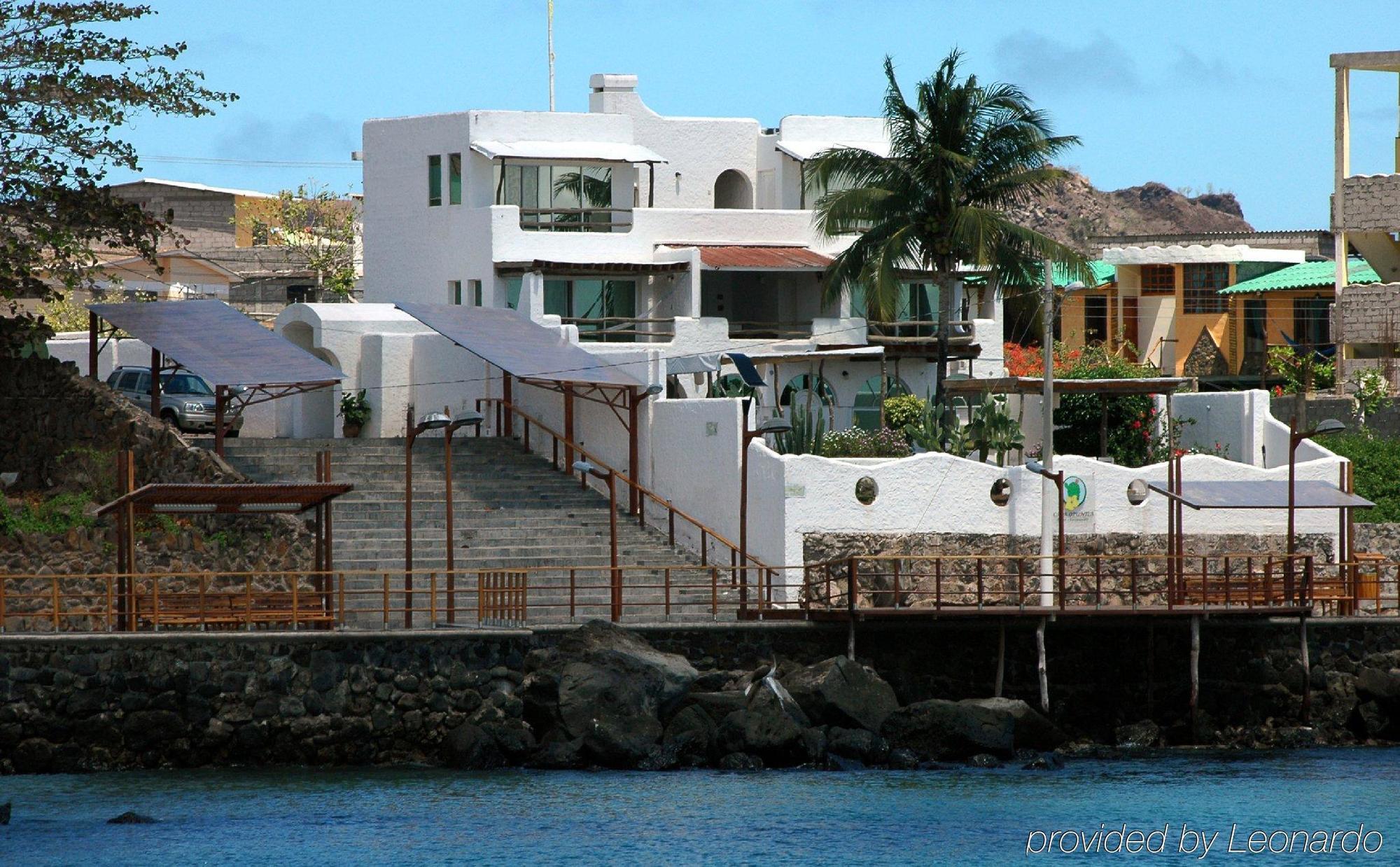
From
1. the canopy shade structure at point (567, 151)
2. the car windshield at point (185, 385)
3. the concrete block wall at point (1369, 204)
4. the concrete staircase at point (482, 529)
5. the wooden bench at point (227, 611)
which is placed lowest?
the wooden bench at point (227, 611)

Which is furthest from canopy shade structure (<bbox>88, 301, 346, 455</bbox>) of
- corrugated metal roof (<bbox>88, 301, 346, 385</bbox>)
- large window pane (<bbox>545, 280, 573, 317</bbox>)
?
large window pane (<bbox>545, 280, 573, 317</bbox>)

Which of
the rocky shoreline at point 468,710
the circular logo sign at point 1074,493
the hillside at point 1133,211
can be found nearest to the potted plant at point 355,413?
the rocky shoreline at point 468,710

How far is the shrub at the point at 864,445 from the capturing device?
45.0m

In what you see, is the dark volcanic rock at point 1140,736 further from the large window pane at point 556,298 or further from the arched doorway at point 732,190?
the arched doorway at point 732,190

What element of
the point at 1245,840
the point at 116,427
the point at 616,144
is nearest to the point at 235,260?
the point at 616,144

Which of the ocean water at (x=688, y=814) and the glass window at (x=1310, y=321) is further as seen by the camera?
the glass window at (x=1310, y=321)

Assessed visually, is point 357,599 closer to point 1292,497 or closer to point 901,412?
point 901,412

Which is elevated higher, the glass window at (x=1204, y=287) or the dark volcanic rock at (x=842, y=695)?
the glass window at (x=1204, y=287)

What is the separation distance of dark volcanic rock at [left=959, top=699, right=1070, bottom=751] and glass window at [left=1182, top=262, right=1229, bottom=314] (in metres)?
33.2

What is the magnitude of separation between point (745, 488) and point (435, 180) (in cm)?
1388

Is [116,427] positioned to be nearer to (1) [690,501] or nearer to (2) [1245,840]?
(1) [690,501]

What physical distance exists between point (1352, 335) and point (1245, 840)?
1020 inches

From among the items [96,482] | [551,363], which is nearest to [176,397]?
[96,482]

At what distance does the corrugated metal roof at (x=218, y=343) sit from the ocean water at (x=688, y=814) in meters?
9.36
